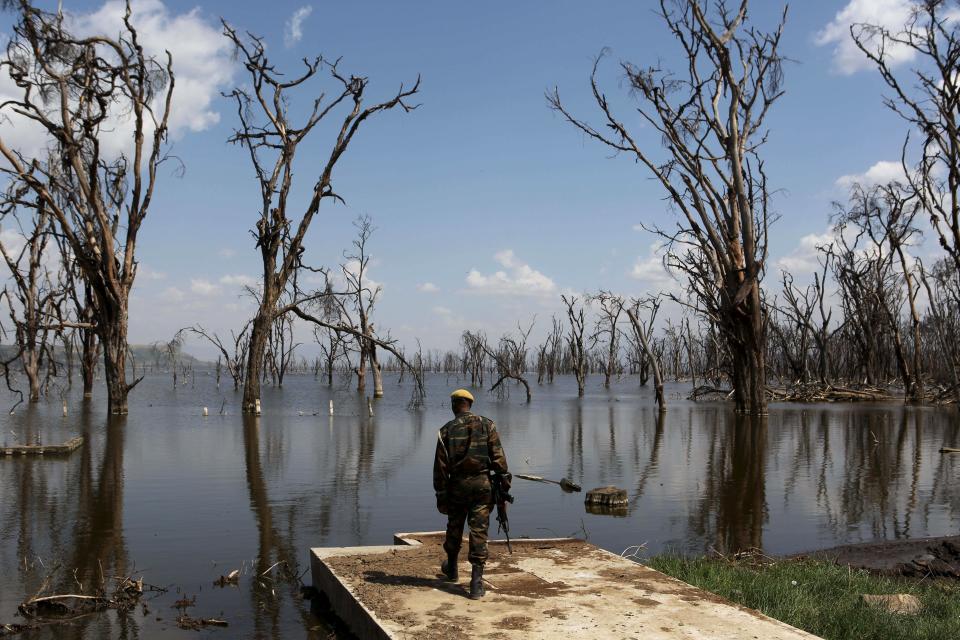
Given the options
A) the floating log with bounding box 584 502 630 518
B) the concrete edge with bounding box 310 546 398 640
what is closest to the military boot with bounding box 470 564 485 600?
the concrete edge with bounding box 310 546 398 640

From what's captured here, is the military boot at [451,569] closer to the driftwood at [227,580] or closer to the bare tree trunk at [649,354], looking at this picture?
the driftwood at [227,580]

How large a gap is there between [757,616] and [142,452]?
15825 millimetres

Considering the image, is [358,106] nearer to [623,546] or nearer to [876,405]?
[623,546]

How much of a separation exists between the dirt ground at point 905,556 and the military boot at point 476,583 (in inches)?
168

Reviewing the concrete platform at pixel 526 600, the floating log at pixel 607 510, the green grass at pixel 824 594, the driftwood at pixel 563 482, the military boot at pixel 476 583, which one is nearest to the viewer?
the concrete platform at pixel 526 600

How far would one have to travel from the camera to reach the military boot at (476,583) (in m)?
6.94

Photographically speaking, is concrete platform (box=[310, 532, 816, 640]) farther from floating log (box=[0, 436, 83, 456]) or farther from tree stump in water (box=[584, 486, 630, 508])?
floating log (box=[0, 436, 83, 456])

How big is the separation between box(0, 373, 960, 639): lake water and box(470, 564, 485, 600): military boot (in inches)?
52.1

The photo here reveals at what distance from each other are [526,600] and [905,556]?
17.2 feet

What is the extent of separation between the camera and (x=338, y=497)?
13.7 metres

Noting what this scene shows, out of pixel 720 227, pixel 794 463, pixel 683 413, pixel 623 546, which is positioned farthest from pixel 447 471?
pixel 683 413

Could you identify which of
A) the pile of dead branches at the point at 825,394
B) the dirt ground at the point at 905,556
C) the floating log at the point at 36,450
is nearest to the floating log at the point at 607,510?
the dirt ground at the point at 905,556

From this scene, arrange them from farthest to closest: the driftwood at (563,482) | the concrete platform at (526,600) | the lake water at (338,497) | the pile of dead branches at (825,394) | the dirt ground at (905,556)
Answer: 1. the pile of dead branches at (825,394)
2. the driftwood at (563,482)
3. the dirt ground at (905,556)
4. the lake water at (338,497)
5. the concrete platform at (526,600)

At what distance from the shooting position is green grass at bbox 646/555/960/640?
6547 mm
